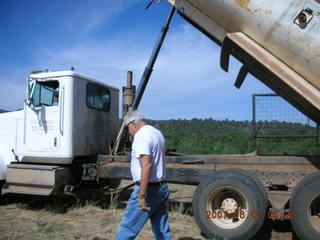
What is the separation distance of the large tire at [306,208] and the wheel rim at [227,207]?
64 cm

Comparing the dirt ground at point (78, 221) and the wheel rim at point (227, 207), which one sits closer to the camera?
the wheel rim at point (227, 207)

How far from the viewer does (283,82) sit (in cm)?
456

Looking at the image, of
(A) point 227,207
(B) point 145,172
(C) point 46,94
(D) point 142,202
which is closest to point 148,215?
(D) point 142,202

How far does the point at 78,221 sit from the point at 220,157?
8.58ft

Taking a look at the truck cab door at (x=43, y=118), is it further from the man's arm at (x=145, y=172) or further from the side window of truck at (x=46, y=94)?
the man's arm at (x=145, y=172)

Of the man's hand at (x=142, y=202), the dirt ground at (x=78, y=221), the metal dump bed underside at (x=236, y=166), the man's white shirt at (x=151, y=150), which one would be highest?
the man's white shirt at (x=151, y=150)

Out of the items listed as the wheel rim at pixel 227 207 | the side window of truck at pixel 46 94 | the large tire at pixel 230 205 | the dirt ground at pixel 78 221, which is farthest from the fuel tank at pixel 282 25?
the side window of truck at pixel 46 94

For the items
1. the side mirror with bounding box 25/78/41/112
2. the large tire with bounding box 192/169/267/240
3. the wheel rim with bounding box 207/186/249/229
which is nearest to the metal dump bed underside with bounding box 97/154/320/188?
the large tire with bounding box 192/169/267/240

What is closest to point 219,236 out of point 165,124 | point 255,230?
point 255,230

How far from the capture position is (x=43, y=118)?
20.9ft

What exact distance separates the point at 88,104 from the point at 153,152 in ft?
11.7

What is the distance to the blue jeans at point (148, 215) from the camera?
3.43 meters

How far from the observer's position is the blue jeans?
11.3ft

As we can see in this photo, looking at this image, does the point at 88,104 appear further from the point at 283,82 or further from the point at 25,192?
the point at 283,82
